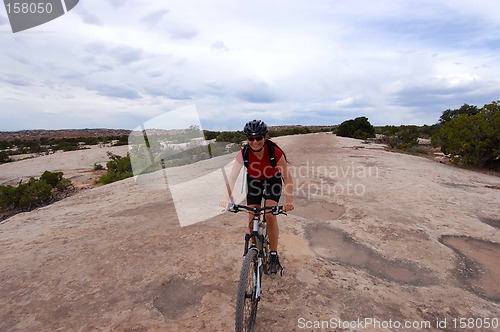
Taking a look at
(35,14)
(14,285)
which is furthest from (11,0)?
(14,285)

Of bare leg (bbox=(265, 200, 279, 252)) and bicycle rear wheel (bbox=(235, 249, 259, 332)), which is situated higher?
bare leg (bbox=(265, 200, 279, 252))

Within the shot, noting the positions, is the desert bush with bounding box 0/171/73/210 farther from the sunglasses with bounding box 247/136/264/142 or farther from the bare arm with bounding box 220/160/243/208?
the sunglasses with bounding box 247/136/264/142

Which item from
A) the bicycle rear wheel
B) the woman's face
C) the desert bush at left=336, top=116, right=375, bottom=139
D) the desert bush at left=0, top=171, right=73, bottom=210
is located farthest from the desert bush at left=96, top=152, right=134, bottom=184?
the desert bush at left=336, top=116, right=375, bottom=139

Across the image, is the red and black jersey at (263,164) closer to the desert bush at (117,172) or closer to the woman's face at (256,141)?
the woman's face at (256,141)

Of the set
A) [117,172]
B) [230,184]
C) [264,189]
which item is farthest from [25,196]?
[264,189]

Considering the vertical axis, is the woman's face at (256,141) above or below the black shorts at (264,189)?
above

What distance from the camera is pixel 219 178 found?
1063 cm

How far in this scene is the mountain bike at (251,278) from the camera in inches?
110

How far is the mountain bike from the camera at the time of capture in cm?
280

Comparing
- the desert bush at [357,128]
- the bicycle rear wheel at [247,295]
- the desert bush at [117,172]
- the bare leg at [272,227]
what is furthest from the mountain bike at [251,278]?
the desert bush at [357,128]

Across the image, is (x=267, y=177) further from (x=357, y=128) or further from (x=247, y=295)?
(x=357, y=128)

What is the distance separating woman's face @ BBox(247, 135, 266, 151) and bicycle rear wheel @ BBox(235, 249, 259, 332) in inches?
48.9

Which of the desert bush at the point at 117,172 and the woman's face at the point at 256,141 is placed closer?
the woman's face at the point at 256,141

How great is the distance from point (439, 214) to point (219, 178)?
263 inches
